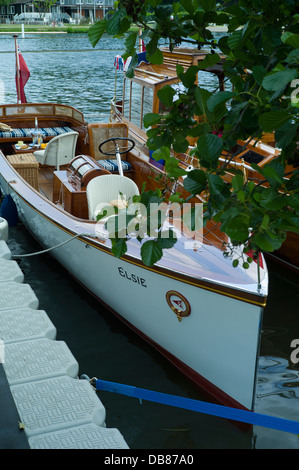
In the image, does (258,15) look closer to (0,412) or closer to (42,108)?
(0,412)

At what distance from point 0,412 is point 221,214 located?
76.5 inches

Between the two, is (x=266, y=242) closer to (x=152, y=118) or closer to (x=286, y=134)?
(x=286, y=134)

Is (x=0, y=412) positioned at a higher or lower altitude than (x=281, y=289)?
higher

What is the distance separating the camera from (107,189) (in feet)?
22.2

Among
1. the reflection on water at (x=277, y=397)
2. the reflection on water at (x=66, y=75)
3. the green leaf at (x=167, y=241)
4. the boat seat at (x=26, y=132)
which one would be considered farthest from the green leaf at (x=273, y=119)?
the reflection on water at (x=66, y=75)

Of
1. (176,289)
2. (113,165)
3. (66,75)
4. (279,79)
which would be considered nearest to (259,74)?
(279,79)

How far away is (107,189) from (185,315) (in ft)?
7.57

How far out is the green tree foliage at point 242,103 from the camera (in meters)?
1.77

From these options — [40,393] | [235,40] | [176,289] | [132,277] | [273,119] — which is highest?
[235,40]

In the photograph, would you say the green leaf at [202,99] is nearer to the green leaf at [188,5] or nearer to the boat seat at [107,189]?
the green leaf at [188,5]

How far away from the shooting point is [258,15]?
6.34 ft

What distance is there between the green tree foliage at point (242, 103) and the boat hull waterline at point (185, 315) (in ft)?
8.28
